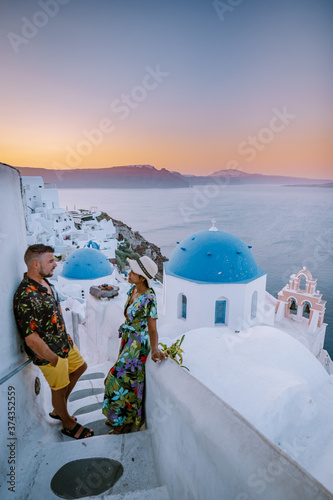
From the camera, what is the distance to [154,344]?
2.56m

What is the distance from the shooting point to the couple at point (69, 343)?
2.32 meters

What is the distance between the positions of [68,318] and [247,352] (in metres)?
5.62

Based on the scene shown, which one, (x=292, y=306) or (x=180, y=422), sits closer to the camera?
(x=180, y=422)

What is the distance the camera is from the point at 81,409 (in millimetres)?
3932

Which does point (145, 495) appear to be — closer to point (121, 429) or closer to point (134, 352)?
point (121, 429)

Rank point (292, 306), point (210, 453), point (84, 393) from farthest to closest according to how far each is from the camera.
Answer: point (292, 306) < point (84, 393) < point (210, 453)

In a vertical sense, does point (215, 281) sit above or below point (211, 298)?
above

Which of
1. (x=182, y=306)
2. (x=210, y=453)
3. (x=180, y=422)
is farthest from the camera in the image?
(x=182, y=306)

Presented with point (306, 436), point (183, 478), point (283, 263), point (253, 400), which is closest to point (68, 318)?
point (253, 400)

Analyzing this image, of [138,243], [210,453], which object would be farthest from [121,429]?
[138,243]

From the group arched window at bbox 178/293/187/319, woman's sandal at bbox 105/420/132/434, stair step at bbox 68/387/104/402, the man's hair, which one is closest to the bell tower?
arched window at bbox 178/293/187/319

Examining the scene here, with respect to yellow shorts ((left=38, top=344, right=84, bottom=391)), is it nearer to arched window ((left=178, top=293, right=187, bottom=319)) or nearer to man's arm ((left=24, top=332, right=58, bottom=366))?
man's arm ((left=24, top=332, right=58, bottom=366))

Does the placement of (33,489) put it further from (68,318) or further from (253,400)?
(68,318)

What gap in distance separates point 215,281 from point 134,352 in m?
5.73
